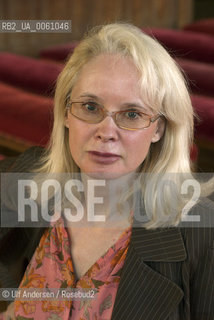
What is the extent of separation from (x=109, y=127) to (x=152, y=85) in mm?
89

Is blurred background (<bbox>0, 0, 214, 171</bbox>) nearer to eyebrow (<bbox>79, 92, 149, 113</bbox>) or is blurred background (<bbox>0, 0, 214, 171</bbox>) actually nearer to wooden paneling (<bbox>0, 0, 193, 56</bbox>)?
wooden paneling (<bbox>0, 0, 193, 56</bbox>)

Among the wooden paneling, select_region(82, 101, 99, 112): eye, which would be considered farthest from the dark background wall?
select_region(82, 101, 99, 112): eye

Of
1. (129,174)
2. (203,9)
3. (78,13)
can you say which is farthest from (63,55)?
(203,9)

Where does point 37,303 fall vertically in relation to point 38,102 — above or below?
below

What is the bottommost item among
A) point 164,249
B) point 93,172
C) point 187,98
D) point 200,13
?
point 164,249

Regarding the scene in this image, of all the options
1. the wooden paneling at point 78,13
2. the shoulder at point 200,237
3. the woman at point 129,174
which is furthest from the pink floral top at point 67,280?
the wooden paneling at point 78,13

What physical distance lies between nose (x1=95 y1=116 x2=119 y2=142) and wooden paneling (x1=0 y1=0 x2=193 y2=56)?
1.85m

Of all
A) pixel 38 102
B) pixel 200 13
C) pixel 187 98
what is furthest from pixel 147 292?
pixel 200 13

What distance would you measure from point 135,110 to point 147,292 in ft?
0.95

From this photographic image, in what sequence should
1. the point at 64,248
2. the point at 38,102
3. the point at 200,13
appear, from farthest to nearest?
the point at 200,13 → the point at 38,102 → the point at 64,248

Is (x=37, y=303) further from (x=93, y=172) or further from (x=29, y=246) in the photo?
(x=93, y=172)

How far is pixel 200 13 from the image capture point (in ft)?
15.8

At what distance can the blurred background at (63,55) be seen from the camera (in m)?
1.53

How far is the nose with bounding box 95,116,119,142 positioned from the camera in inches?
29.5
